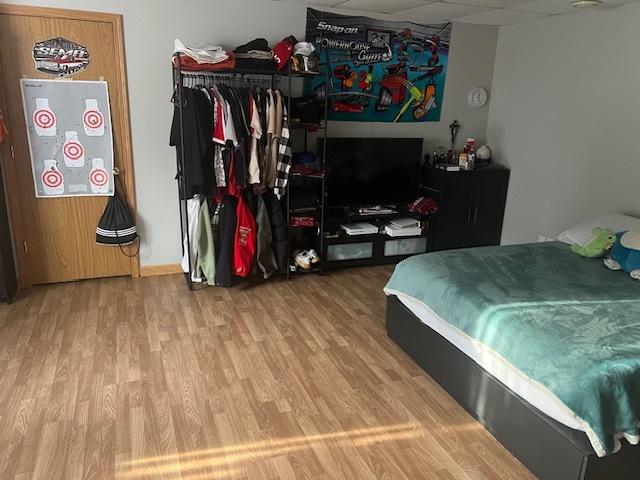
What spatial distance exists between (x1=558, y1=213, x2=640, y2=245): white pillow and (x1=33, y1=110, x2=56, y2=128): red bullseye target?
13.0 ft

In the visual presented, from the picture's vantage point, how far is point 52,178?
12.1ft

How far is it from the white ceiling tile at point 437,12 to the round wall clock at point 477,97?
767 mm

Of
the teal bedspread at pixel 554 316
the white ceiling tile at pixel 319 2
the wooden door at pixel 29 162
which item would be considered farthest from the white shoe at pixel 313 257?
the white ceiling tile at pixel 319 2

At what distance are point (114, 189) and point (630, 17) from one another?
4220 mm

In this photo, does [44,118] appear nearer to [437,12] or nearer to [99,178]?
[99,178]

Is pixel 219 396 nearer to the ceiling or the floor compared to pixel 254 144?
nearer to the floor

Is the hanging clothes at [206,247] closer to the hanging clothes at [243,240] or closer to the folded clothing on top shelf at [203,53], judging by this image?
the hanging clothes at [243,240]

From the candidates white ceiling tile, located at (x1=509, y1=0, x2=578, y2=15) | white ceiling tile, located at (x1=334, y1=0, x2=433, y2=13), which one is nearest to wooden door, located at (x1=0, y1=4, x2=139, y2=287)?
white ceiling tile, located at (x1=334, y1=0, x2=433, y2=13)

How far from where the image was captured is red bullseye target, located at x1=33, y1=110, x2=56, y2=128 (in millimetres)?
3533

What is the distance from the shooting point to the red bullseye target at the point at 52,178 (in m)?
3.66

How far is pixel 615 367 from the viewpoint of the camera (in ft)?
6.03

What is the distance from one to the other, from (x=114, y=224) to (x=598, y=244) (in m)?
3.60

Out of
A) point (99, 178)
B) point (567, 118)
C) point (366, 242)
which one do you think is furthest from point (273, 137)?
point (567, 118)

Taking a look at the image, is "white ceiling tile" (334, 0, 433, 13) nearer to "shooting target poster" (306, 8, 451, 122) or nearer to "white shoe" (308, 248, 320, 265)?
"shooting target poster" (306, 8, 451, 122)
